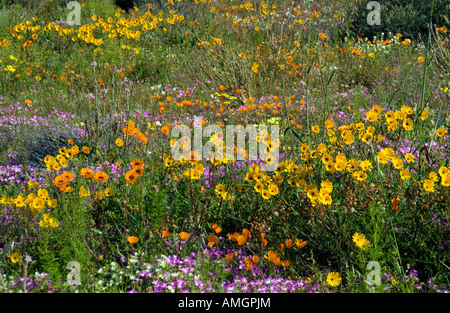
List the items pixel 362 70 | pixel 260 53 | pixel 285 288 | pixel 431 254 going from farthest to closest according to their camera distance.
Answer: pixel 260 53
pixel 362 70
pixel 431 254
pixel 285 288

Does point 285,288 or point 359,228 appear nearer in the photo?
point 285,288

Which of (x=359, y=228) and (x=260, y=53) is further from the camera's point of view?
(x=260, y=53)

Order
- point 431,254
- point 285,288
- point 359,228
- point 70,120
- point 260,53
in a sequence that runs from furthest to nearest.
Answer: point 260,53
point 70,120
point 359,228
point 431,254
point 285,288

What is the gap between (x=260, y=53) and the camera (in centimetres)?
623

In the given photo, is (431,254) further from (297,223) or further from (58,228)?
(58,228)

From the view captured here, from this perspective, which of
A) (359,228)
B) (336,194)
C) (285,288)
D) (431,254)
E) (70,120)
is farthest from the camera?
(70,120)

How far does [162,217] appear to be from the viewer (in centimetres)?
249

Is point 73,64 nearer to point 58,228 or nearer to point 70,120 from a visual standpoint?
point 70,120

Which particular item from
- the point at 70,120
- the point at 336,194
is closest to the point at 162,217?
the point at 336,194

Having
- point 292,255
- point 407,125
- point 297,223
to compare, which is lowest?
point 292,255
